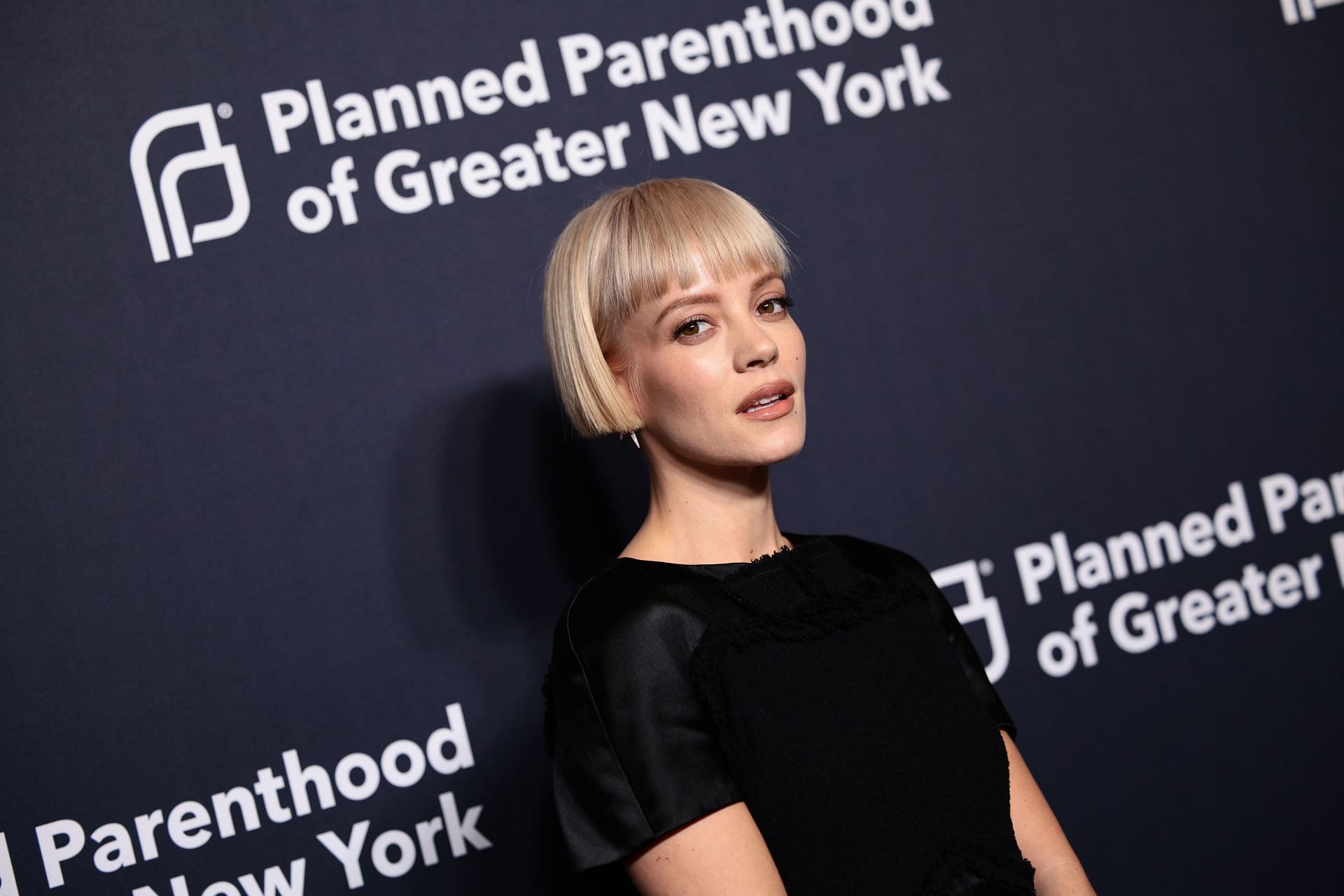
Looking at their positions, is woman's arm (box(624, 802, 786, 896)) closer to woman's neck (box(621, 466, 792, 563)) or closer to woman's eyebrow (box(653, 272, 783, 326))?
woman's neck (box(621, 466, 792, 563))

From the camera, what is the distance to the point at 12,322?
176cm

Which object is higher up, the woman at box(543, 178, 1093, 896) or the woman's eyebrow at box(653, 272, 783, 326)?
the woman's eyebrow at box(653, 272, 783, 326)

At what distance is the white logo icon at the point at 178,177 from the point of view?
5.95 ft

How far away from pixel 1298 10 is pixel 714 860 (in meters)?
2.11

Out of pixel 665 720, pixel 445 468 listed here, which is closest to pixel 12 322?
pixel 445 468

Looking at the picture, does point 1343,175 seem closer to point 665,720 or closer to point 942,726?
point 942,726

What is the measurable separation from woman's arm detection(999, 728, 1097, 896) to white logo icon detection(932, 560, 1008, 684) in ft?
2.36

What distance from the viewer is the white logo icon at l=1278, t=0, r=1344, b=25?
2.35 meters

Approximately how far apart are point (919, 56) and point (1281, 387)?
928mm

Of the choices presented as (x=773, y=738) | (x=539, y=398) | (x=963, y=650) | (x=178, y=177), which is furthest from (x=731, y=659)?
(x=178, y=177)

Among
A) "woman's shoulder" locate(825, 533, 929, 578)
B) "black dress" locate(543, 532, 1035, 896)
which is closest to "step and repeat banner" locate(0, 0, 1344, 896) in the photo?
"woman's shoulder" locate(825, 533, 929, 578)

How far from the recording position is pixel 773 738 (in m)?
1.16

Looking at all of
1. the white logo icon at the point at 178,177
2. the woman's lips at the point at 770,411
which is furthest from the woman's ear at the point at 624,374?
the white logo icon at the point at 178,177

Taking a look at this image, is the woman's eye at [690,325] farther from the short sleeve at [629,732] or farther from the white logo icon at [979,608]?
the white logo icon at [979,608]
